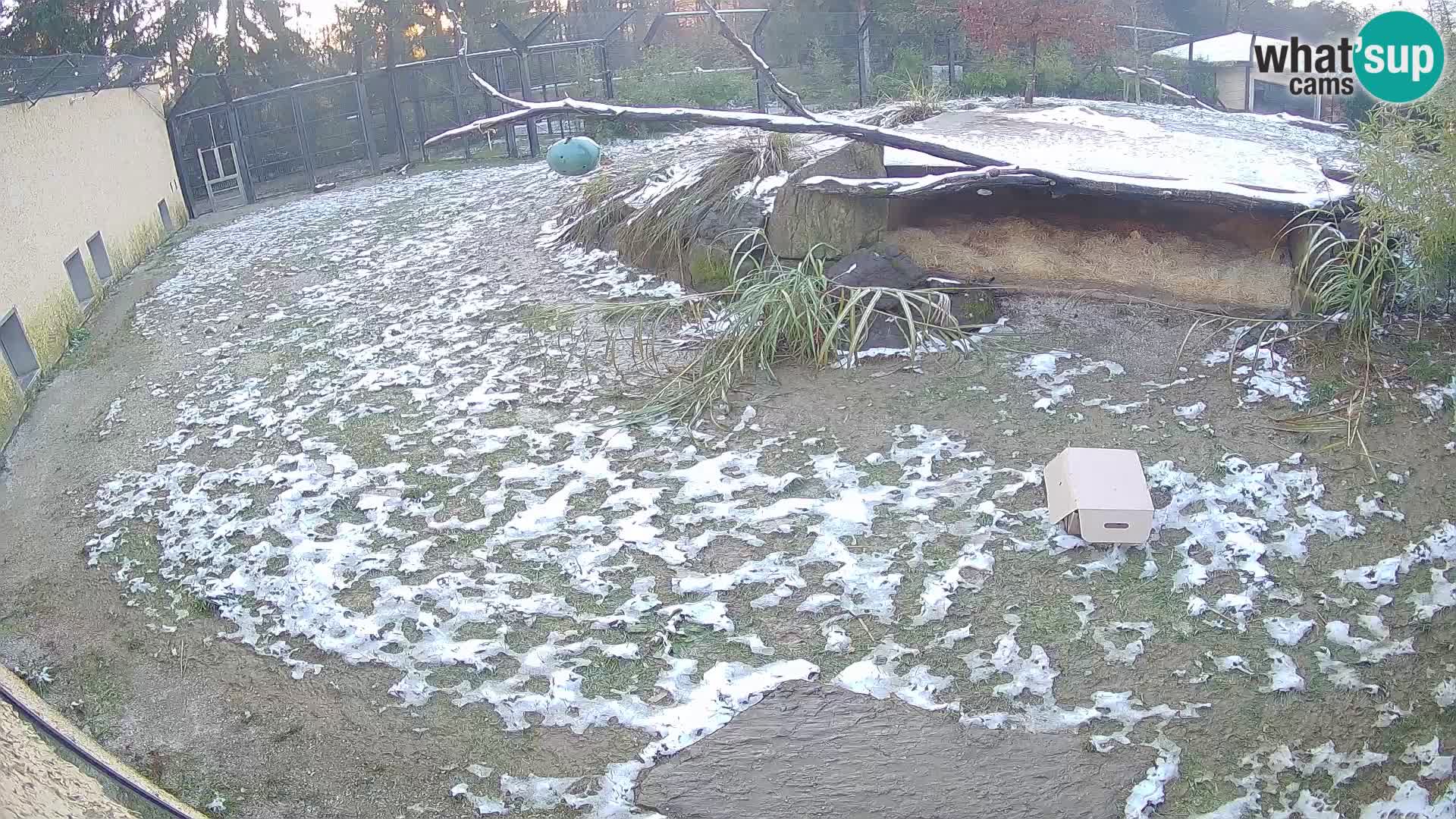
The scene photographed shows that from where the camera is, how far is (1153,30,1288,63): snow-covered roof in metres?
16.6

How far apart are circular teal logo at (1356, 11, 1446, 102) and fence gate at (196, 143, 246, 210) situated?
10354 millimetres

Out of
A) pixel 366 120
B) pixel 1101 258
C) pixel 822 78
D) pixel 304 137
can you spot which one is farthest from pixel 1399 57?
pixel 822 78

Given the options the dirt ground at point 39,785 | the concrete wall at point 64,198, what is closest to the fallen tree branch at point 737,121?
the concrete wall at point 64,198

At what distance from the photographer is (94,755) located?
2.48m

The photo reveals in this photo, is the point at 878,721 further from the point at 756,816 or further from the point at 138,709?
the point at 138,709

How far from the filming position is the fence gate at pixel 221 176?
437 inches

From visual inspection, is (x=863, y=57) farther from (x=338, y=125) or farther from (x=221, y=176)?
(x=221, y=176)

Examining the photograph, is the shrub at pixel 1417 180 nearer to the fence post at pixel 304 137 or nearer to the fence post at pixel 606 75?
the fence post at pixel 606 75

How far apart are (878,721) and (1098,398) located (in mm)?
2068

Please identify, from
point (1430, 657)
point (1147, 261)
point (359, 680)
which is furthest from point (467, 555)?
point (1147, 261)

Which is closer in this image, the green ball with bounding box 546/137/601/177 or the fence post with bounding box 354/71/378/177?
the green ball with bounding box 546/137/601/177

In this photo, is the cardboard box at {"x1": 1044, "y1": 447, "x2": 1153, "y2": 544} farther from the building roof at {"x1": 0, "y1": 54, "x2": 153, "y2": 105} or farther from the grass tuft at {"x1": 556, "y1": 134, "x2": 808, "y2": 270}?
the building roof at {"x1": 0, "y1": 54, "x2": 153, "y2": 105}

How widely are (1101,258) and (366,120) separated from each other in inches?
360

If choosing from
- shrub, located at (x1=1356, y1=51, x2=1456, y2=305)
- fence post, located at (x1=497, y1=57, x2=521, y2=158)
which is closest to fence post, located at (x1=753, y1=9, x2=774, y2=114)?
fence post, located at (x1=497, y1=57, x2=521, y2=158)
